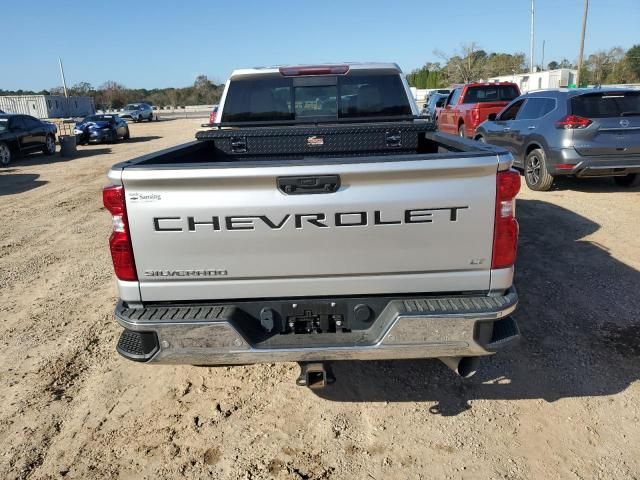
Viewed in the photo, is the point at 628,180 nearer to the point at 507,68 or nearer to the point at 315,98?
the point at 315,98

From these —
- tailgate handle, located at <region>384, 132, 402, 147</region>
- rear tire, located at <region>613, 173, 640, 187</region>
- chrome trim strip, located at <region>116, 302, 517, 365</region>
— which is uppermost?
tailgate handle, located at <region>384, 132, 402, 147</region>

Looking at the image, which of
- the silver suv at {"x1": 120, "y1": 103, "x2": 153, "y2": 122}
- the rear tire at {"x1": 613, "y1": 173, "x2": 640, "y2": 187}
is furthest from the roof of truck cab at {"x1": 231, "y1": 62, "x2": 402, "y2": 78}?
the silver suv at {"x1": 120, "y1": 103, "x2": 153, "y2": 122}

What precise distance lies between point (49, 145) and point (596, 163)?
711 inches

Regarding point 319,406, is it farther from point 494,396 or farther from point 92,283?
point 92,283

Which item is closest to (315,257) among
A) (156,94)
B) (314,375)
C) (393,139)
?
(314,375)

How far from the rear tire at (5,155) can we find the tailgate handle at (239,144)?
14.7 metres

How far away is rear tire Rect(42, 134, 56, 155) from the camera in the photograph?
18.1 m

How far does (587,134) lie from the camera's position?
7.86m

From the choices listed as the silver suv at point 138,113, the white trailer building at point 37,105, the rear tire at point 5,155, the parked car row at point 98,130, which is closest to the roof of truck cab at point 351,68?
the rear tire at point 5,155

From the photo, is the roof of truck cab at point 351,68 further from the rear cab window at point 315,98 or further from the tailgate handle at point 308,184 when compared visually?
the tailgate handle at point 308,184

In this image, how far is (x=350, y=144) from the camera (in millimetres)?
3932

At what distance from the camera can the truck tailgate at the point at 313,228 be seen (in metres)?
2.40

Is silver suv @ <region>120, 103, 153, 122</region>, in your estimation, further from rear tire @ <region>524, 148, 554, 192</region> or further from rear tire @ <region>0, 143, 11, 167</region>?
rear tire @ <region>524, 148, 554, 192</region>

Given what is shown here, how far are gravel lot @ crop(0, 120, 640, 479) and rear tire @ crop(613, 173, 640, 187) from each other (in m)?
4.76
